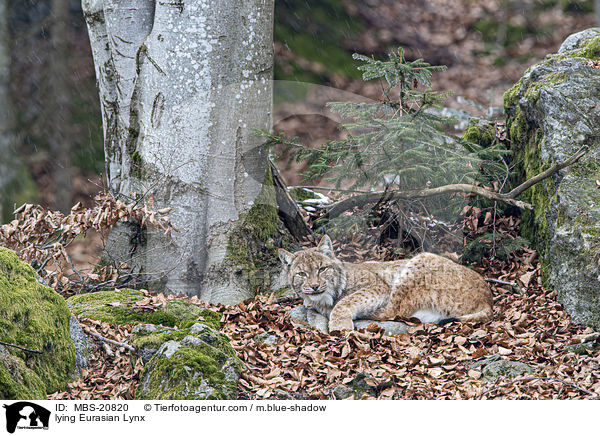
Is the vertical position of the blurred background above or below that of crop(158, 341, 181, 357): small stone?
Result: above

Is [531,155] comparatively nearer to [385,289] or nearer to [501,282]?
[501,282]

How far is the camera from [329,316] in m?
5.66

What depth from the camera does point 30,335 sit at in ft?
13.3

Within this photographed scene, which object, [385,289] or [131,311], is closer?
[131,311]

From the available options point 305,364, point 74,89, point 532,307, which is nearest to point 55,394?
point 305,364

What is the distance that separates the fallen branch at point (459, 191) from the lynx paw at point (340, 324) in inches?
68.0

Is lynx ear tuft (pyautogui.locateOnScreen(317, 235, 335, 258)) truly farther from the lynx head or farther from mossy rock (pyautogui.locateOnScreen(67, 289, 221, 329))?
mossy rock (pyautogui.locateOnScreen(67, 289, 221, 329))

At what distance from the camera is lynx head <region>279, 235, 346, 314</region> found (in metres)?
5.62

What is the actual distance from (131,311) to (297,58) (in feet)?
28.1

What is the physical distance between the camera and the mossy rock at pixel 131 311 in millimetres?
5254

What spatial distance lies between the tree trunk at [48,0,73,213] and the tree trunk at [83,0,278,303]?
5.70 metres

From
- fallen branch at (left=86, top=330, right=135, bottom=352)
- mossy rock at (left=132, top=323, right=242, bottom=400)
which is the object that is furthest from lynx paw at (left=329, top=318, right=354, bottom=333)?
fallen branch at (left=86, top=330, right=135, bottom=352)

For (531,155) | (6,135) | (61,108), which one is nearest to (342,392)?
(531,155)
